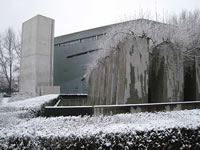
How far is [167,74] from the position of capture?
662 cm

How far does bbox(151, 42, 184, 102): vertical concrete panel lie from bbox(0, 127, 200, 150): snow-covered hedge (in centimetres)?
303

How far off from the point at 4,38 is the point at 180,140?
37.6m

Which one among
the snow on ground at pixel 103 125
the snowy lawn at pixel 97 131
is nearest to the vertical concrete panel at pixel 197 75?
the snow on ground at pixel 103 125

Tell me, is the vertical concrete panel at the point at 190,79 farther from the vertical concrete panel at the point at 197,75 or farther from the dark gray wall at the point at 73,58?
the dark gray wall at the point at 73,58

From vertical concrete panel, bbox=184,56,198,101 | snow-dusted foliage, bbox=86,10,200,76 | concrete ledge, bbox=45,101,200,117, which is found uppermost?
snow-dusted foliage, bbox=86,10,200,76

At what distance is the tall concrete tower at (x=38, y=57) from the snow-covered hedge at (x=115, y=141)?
64.4ft

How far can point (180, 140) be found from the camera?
11.4 feet

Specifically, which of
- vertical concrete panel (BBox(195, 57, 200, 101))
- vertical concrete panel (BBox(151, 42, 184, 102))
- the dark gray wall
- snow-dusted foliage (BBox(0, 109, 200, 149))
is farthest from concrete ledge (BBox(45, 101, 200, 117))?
the dark gray wall

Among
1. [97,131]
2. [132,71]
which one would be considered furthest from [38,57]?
[97,131]

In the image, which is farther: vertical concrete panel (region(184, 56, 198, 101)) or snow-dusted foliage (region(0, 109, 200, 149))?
vertical concrete panel (region(184, 56, 198, 101))

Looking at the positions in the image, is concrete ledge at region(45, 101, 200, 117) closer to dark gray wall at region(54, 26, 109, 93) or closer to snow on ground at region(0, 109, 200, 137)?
snow on ground at region(0, 109, 200, 137)

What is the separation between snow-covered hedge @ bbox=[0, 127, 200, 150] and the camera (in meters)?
3.21

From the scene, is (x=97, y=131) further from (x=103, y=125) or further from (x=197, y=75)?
(x=197, y=75)

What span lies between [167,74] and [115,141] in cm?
421
